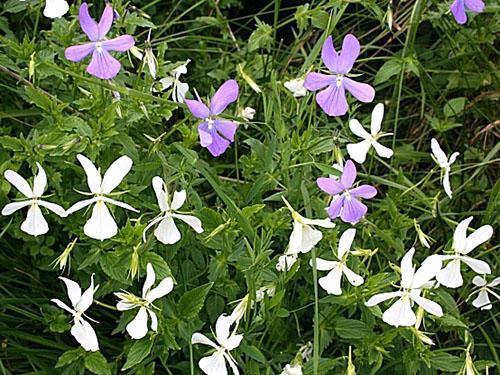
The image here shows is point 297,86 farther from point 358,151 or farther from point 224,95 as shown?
point 224,95

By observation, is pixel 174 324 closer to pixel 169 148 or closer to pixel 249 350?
Answer: pixel 249 350

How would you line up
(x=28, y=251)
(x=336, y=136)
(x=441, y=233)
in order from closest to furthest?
(x=336, y=136) → (x=28, y=251) → (x=441, y=233)

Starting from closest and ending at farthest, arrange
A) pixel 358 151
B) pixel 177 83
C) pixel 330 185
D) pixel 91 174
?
1. pixel 91 174
2. pixel 330 185
3. pixel 358 151
4. pixel 177 83

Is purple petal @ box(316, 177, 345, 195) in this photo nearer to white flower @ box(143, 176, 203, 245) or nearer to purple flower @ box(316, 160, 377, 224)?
purple flower @ box(316, 160, 377, 224)

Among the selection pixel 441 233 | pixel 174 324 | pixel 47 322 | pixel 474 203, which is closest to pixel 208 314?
pixel 174 324

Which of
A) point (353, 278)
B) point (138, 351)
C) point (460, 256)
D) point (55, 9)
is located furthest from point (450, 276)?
point (55, 9)
